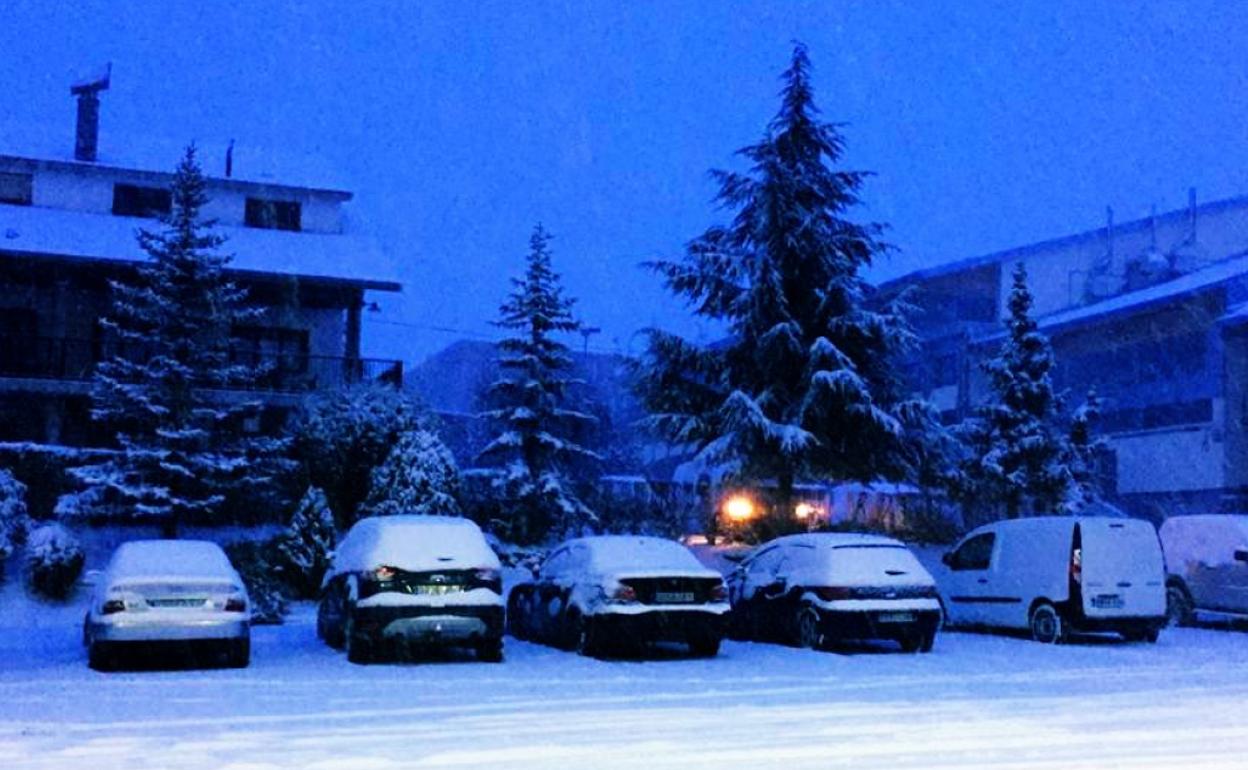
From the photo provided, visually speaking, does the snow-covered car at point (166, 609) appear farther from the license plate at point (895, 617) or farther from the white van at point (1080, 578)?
the white van at point (1080, 578)

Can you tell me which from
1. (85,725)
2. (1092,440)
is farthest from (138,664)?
(1092,440)

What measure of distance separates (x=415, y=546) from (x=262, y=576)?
9095 mm

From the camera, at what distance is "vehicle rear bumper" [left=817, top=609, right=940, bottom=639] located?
58.1ft

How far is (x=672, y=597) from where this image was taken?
16.5 m

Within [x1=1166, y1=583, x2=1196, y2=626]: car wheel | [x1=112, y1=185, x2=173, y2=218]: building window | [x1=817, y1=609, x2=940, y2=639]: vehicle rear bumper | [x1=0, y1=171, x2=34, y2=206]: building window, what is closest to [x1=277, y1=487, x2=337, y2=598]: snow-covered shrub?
[x1=817, y1=609, x2=940, y2=639]: vehicle rear bumper

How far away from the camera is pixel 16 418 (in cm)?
3309

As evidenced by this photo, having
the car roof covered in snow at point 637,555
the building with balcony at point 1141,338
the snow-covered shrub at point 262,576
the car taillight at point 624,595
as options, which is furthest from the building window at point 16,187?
the car taillight at point 624,595

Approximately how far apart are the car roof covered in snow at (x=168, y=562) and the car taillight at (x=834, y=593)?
7.12 m

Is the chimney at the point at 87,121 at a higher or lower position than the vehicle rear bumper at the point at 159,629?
higher

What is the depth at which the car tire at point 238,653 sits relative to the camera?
1530 cm

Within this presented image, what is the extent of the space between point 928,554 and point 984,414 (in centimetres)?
604

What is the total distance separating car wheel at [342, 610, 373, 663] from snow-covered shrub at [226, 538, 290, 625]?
6.11 meters

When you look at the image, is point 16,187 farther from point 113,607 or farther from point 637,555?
point 637,555

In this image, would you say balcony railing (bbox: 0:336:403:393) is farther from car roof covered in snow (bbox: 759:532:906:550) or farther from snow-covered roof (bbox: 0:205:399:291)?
car roof covered in snow (bbox: 759:532:906:550)
